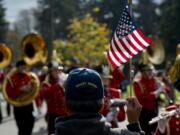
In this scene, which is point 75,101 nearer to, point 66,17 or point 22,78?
point 22,78

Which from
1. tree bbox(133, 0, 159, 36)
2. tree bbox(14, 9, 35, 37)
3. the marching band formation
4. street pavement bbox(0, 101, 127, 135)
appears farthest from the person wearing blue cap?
tree bbox(14, 9, 35, 37)

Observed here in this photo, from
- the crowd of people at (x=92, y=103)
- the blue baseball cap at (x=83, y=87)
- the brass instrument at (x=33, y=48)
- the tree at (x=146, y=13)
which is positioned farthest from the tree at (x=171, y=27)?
the blue baseball cap at (x=83, y=87)

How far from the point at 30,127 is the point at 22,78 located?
968mm

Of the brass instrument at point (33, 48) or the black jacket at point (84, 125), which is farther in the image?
the brass instrument at point (33, 48)

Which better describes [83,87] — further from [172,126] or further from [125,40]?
[125,40]

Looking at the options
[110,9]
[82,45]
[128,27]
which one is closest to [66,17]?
[110,9]

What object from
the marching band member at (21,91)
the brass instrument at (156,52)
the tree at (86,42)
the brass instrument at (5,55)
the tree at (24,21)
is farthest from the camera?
the tree at (24,21)

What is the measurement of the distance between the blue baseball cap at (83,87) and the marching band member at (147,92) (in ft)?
20.8

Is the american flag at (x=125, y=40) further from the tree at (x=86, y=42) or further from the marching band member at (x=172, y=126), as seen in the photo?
the tree at (x=86, y=42)

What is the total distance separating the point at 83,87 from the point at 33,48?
40.6ft

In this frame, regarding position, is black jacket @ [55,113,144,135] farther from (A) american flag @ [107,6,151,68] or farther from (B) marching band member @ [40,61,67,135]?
(B) marching band member @ [40,61,67,135]

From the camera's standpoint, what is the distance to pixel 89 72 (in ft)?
9.25

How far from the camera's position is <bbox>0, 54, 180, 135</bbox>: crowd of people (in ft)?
9.00

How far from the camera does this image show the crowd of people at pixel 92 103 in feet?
9.00
